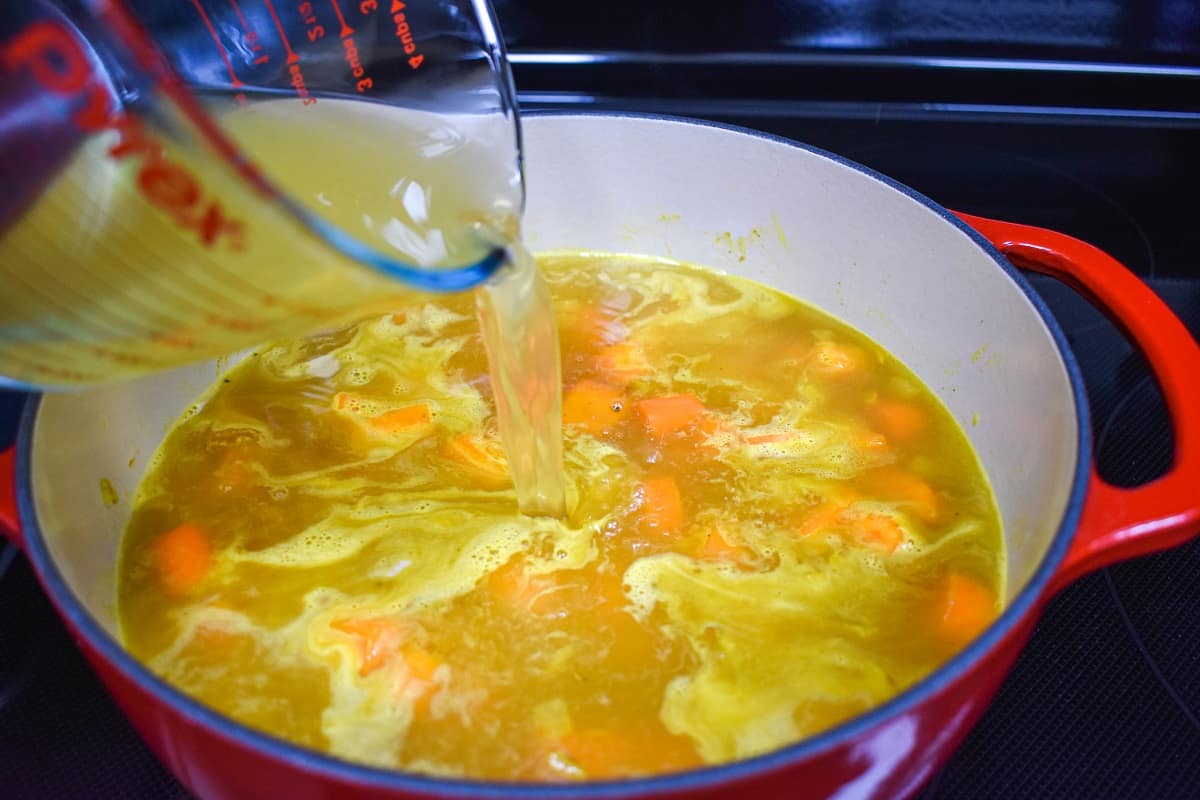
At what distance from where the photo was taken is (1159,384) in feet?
3.68

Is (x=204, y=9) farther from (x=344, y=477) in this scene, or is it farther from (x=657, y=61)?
(x=657, y=61)

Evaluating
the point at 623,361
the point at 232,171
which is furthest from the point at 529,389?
the point at 232,171

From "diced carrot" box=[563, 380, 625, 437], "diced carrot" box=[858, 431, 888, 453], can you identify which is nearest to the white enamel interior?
"diced carrot" box=[858, 431, 888, 453]

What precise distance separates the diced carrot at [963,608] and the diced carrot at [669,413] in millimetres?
414

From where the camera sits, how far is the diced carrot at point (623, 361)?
1624mm

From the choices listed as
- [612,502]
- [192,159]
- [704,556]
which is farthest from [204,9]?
[704,556]

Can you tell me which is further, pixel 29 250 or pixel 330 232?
pixel 29 250

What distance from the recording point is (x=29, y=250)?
93cm

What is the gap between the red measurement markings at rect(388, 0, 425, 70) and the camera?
4.43ft

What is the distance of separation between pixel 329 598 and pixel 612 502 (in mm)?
366

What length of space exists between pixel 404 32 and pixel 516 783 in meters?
0.97

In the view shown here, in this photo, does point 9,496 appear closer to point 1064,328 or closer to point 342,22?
point 342,22

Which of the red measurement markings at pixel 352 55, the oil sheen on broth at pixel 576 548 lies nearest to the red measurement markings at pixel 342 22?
the red measurement markings at pixel 352 55

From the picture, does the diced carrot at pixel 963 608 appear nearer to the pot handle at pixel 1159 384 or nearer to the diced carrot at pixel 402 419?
the pot handle at pixel 1159 384
